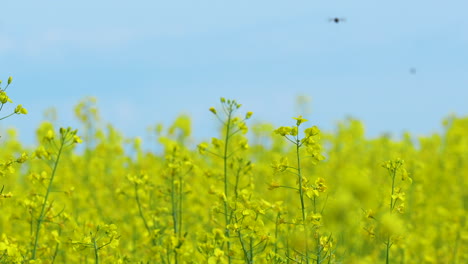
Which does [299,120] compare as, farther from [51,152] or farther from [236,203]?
[51,152]

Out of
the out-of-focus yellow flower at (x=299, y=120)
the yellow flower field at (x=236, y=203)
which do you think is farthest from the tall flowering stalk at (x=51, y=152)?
the out-of-focus yellow flower at (x=299, y=120)

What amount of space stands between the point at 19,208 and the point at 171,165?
1.63m

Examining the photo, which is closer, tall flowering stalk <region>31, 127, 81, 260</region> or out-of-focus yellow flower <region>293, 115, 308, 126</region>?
out-of-focus yellow flower <region>293, 115, 308, 126</region>

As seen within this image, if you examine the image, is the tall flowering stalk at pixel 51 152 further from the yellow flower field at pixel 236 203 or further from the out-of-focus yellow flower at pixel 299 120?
the out-of-focus yellow flower at pixel 299 120

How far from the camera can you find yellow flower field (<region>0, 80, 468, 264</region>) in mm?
3391

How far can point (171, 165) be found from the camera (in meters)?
4.43

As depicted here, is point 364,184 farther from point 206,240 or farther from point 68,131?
point 68,131

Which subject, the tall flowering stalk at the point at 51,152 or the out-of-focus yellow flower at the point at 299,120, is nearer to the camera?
the out-of-focus yellow flower at the point at 299,120

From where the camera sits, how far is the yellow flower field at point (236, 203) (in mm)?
3391

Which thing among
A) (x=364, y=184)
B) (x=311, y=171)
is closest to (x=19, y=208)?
(x=364, y=184)

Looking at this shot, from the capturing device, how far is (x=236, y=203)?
3500mm

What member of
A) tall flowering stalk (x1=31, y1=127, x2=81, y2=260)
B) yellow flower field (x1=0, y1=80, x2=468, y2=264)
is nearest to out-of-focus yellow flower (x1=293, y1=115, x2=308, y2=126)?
yellow flower field (x1=0, y1=80, x2=468, y2=264)

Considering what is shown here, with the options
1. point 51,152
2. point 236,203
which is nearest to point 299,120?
point 236,203

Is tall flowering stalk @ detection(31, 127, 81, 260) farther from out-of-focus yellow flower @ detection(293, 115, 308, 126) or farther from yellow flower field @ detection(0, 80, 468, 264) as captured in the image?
out-of-focus yellow flower @ detection(293, 115, 308, 126)
